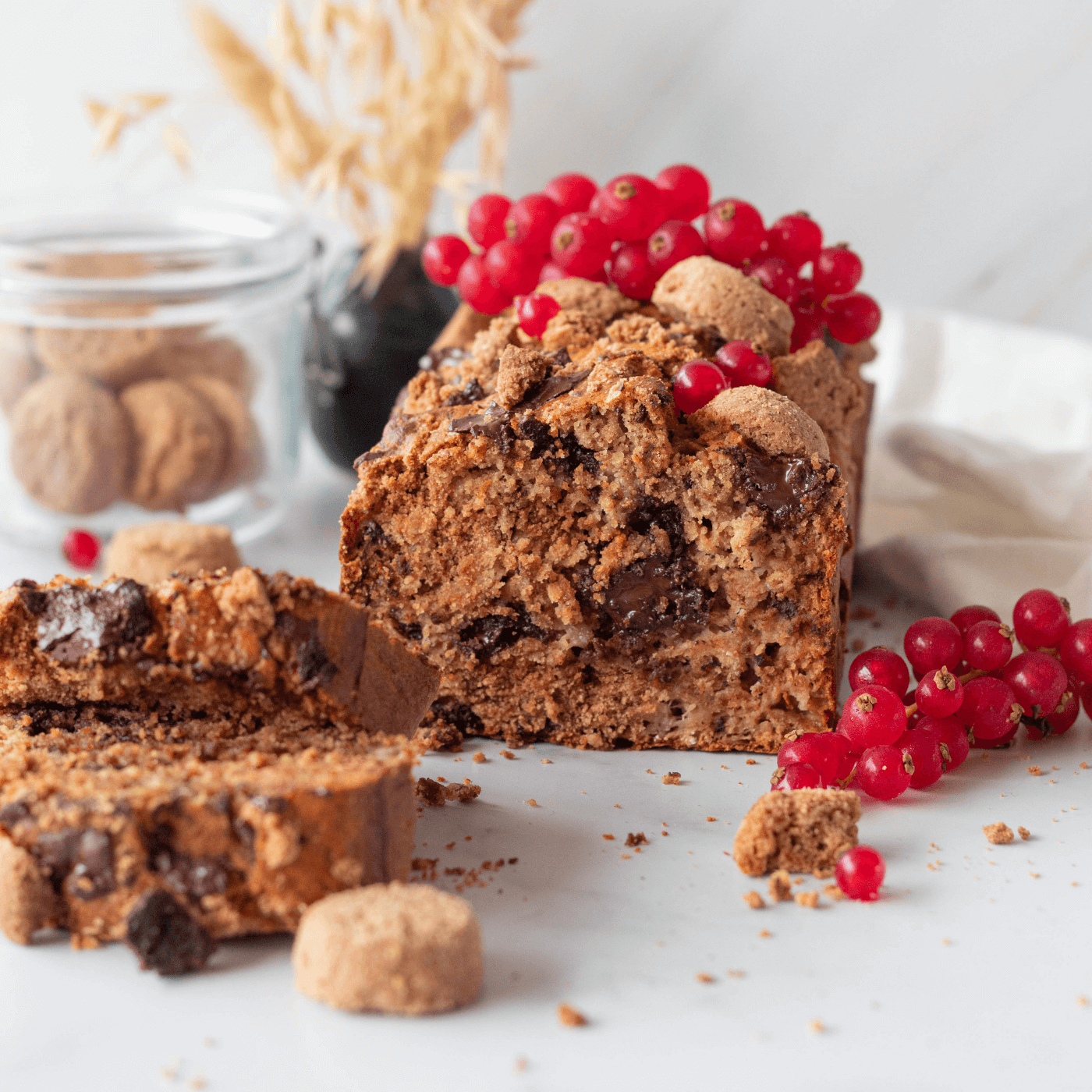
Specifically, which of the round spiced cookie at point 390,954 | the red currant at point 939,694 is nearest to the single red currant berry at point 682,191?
the red currant at point 939,694

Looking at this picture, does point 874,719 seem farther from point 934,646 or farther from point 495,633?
point 495,633

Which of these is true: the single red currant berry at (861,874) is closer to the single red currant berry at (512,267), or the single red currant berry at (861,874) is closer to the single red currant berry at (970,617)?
the single red currant berry at (970,617)

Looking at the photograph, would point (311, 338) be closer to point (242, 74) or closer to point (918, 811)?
point (242, 74)

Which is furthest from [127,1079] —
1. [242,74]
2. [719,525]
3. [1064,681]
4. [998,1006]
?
[242,74]

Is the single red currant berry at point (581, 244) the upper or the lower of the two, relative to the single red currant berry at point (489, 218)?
lower

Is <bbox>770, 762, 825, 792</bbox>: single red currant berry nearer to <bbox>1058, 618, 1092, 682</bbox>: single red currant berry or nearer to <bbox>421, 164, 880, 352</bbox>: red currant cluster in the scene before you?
<bbox>1058, 618, 1092, 682</bbox>: single red currant berry

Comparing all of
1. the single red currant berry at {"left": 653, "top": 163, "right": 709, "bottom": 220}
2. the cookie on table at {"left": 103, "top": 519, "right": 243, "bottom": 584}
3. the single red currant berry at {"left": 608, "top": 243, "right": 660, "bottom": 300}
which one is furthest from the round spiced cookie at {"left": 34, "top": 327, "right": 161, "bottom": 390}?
the single red currant berry at {"left": 653, "top": 163, "right": 709, "bottom": 220}
